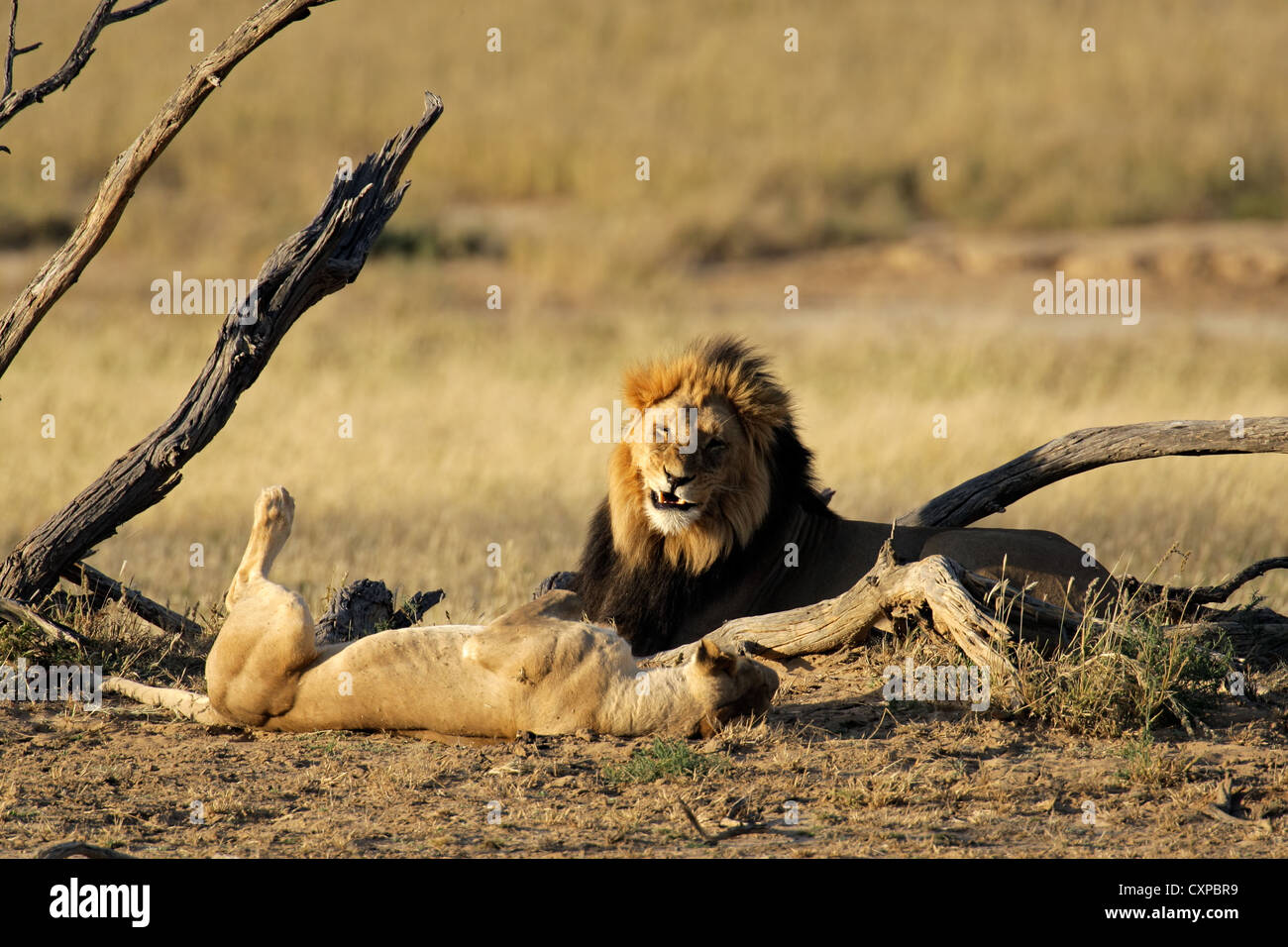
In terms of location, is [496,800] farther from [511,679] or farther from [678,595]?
[678,595]

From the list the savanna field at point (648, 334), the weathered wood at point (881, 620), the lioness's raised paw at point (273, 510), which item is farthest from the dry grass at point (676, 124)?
the lioness's raised paw at point (273, 510)

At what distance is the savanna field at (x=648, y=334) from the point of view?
18.4 feet

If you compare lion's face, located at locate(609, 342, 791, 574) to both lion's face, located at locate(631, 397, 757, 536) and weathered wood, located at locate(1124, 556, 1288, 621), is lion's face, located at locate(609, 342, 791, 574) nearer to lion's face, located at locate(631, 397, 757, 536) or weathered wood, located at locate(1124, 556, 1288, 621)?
lion's face, located at locate(631, 397, 757, 536)

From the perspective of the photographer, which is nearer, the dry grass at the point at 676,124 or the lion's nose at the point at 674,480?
the lion's nose at the point at 674,480

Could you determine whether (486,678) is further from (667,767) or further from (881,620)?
(881,620)

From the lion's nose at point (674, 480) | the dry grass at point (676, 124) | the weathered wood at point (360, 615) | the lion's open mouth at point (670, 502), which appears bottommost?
the weathered wood at point (360, 615)

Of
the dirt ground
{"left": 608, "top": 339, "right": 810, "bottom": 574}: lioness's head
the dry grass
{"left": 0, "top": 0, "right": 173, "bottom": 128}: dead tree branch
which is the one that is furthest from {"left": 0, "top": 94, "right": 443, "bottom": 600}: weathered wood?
the dry grass

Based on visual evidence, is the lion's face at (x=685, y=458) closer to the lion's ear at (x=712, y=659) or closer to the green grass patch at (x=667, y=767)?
the lion's ear at (x=712, y=659)

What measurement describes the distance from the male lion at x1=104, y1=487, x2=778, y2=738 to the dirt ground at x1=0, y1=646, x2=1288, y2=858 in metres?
0.12

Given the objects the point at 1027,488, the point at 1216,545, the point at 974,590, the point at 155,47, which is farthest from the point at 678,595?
the point at 155,47

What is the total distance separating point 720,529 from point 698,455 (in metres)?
0.44

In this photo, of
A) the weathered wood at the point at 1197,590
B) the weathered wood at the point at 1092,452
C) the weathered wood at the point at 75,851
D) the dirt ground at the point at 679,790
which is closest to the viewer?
the weathered wood at the point at 75,851

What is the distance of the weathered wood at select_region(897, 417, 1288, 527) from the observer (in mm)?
7941

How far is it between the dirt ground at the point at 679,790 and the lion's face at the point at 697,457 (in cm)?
137
